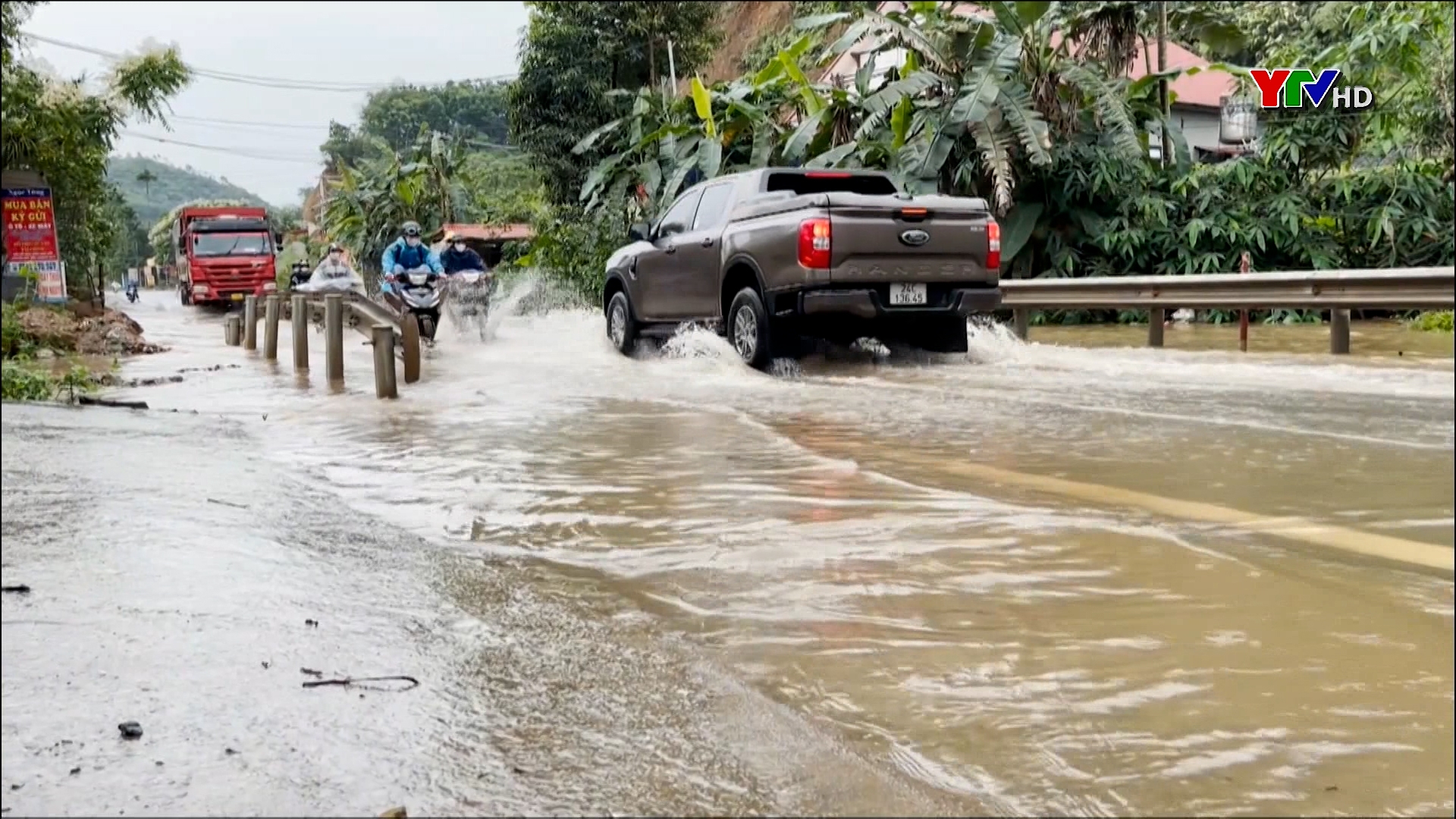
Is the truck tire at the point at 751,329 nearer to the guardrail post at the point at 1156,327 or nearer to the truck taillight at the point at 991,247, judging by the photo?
the truck taillight at the point at 991,247

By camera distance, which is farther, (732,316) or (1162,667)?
(732,316)

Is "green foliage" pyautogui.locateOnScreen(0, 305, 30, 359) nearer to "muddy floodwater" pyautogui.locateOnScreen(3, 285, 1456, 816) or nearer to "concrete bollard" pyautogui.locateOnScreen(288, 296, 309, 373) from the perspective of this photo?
"muddy floodwater" pyautogui.locateOnScreen(3, 285, 1456, 816)

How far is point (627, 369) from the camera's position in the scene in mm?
12094

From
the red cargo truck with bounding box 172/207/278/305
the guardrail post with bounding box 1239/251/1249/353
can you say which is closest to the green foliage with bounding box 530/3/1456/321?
the guardrail post with bounding box 1239/251/1249/353

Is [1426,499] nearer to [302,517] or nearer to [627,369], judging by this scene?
[302,517]

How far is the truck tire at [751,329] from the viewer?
10.8 m

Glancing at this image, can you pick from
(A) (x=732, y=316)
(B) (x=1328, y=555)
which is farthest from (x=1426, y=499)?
(A) (x=732, y=316)

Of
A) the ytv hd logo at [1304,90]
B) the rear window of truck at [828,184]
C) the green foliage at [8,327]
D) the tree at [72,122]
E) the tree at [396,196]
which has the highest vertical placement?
the tree at [396,196]

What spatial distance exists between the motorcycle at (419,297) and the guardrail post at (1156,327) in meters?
7.92

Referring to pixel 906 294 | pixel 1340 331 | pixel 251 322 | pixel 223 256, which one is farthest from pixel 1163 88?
pixel 223 256

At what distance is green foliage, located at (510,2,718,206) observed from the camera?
25.3m

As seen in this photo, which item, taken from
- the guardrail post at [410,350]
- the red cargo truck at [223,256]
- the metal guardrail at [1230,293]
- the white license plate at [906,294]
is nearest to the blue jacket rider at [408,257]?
the guardrail post at [410,350]

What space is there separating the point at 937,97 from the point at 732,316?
358 inches

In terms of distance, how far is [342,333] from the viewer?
1196 cm
